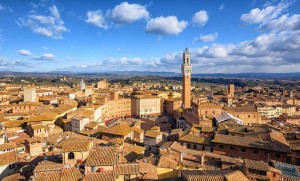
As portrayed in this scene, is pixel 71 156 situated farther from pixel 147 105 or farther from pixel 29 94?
pixel 147 105

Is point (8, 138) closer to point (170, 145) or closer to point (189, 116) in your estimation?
point (170, 145)

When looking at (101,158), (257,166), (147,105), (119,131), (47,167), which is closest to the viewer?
(101,158)

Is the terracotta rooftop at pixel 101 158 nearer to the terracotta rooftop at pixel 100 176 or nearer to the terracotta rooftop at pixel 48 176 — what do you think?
the terracotta rooftop at pixel 100 176

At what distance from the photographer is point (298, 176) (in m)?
23.4

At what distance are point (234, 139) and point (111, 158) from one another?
21.1m

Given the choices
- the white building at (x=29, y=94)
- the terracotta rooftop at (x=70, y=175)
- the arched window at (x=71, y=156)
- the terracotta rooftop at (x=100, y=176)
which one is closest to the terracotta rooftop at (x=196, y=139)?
the arched window at (x=71, y=156)

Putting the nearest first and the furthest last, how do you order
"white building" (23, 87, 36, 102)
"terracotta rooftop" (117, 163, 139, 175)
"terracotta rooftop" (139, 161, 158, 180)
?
"terracotta rooftop" (117, 163, 139, 175)
"terracotta rooftop" (139, 161, 158, 180)
"white building" (23, 87, 36, 102)

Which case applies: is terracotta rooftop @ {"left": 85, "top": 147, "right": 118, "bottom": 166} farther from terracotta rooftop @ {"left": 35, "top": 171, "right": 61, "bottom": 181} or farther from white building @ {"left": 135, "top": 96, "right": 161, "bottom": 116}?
white building @ {"left": 135, "top": 96, "right": 161, "bottom": 116}

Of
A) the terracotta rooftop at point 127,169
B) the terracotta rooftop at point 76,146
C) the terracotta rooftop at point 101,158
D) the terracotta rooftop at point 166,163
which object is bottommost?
the terracotta rooftop at point 166,163

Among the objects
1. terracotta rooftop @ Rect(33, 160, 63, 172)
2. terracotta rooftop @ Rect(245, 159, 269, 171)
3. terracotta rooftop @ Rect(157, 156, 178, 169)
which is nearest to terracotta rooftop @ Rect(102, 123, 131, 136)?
terracotta rooftop @ Rect(157, 156, 178, 169)

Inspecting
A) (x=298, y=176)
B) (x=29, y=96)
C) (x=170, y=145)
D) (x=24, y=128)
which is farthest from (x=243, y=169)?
(x=29, y=96)

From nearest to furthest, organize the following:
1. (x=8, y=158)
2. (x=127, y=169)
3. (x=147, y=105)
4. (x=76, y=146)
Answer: (x=127, y=169) < (x=76, y=146) < (x=8, y=158) < (x=147, y=105)

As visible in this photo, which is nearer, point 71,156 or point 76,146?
point 71,156

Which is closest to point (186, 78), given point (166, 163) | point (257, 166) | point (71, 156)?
point (166, 163)
